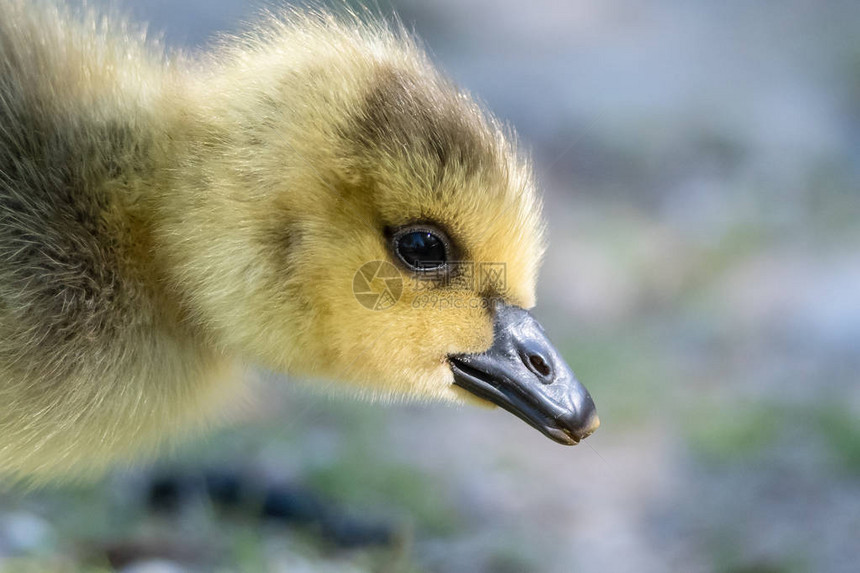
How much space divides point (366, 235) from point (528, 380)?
0.84 ft

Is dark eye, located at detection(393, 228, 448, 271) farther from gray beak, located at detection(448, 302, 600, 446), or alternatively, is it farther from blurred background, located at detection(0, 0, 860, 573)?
blurred background, located at detection(0, 0, 860, 573)

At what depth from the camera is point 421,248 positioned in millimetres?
1127

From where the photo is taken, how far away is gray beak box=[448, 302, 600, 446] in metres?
1.10

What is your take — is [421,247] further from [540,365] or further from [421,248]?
[540,365]

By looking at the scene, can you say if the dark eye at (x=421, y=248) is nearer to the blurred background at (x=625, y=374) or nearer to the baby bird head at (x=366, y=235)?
the baby bird head at (x=366, y=235)

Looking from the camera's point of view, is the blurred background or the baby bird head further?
the blurred background

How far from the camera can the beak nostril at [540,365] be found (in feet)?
3.69

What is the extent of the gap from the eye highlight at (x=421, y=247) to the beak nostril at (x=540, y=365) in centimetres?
16

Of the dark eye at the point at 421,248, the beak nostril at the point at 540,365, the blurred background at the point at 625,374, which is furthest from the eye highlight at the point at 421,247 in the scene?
the blurred background at the point at 625,374

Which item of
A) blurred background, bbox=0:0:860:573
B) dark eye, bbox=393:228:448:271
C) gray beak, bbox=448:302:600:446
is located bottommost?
gray beak, bbox=448:302:600:446

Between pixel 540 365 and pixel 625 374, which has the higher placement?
pixel 625 374

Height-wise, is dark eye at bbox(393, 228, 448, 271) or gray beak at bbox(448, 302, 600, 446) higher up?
dark eye at bbox(393, 228, 448, 271)

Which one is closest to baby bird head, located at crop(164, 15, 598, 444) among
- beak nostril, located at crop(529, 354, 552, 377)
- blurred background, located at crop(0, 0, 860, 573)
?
beak nostril, located at crop(529, 354, 552, 377)

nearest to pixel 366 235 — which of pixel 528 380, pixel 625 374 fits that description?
pixel 528 380
